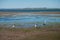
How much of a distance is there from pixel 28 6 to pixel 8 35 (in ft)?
2.00

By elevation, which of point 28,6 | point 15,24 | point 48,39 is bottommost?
point 48,39

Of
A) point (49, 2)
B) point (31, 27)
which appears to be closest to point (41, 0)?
point (49, 2)

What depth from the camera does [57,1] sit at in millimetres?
2312

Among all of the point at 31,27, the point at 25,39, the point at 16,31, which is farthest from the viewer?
the point at 31,27

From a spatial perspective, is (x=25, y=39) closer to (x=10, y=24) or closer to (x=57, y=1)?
(x=10, y=24)

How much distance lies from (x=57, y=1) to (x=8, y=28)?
0.93 m

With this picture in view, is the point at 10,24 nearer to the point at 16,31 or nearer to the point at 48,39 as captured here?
the point at 16,31

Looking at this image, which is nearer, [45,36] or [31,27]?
[45,36]

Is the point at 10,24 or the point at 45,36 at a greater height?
the point at 10,24

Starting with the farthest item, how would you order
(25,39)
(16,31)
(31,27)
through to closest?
(31,27) → (16,31) → (25,39)

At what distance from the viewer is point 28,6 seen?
2375 mm

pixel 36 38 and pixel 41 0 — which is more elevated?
pixel 41 0

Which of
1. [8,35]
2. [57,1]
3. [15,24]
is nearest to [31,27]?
[15,24]

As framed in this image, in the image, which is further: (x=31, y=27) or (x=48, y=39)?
(x=31, y=27)
